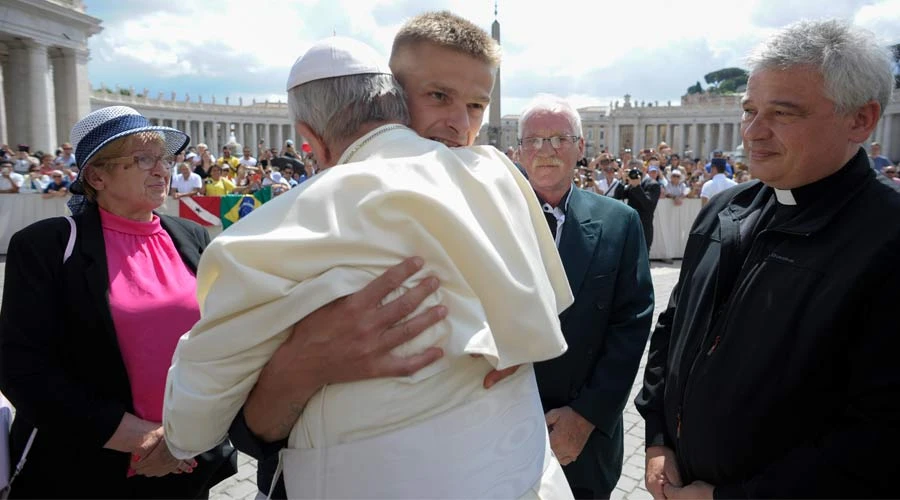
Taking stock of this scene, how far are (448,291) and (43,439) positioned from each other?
190 centimetres

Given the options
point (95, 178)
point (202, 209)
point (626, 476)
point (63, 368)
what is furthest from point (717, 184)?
point (63, 368)

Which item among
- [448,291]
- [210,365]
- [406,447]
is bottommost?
[406,447]

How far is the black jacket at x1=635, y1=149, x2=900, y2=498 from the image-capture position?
1479 mm

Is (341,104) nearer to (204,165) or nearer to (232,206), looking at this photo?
(232,206)

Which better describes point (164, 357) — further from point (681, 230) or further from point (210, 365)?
point (681, 230)

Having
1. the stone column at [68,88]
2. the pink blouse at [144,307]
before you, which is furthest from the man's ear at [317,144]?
the stone column at [68,88]

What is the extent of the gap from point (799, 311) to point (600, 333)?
93cm

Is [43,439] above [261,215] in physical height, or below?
below

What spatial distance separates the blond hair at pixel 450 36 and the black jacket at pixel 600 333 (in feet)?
3.45

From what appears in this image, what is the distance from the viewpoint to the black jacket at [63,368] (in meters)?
2.02

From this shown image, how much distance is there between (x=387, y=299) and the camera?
1.20 m

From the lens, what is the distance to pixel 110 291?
217 centimetres

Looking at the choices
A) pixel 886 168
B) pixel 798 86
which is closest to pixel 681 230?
pixel 886 168

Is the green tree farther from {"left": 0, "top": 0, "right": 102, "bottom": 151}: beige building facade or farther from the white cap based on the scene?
the white cap
